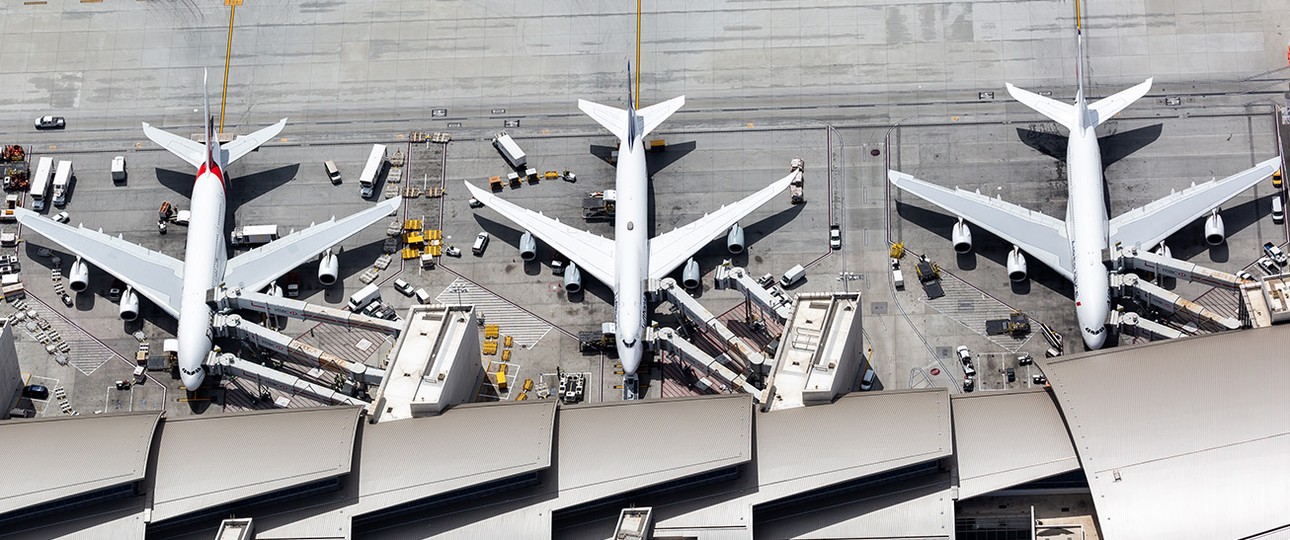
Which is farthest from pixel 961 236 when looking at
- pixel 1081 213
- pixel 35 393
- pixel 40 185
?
pixel 40 185

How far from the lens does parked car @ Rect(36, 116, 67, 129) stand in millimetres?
167750

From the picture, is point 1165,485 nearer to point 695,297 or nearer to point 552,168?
point 695,297

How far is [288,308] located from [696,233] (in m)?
35.0

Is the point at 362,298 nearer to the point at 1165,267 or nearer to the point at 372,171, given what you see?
the point at 372,171

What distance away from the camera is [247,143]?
160375mm

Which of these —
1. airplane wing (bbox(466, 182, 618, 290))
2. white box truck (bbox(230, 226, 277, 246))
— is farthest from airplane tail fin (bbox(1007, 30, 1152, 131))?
white box truck (bbox(230, 226, 277, 246))

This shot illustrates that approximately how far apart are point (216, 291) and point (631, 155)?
3694 cm

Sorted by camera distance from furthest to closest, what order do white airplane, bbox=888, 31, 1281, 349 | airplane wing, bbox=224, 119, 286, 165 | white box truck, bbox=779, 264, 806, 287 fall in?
airplane wing, bbox=224, 119, 286, 165 → white box truck, bbox=779, 264, 806, 287 → white airplane, bbox=888, 31, 1281, 349

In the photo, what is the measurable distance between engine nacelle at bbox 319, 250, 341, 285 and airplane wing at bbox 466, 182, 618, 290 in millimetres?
14132

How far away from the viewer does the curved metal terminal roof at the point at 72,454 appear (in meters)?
129

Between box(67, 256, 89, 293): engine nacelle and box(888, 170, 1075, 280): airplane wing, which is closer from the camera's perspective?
box(888, 170, 1075, 280): airplane wing

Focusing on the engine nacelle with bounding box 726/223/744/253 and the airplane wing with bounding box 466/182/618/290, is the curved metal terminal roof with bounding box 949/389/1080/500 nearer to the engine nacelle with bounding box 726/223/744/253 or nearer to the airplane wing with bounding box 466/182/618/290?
the engine nacelle with bounding box 726/223/744/253

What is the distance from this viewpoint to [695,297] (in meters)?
154

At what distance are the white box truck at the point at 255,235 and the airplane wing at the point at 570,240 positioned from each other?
18.9 metres
